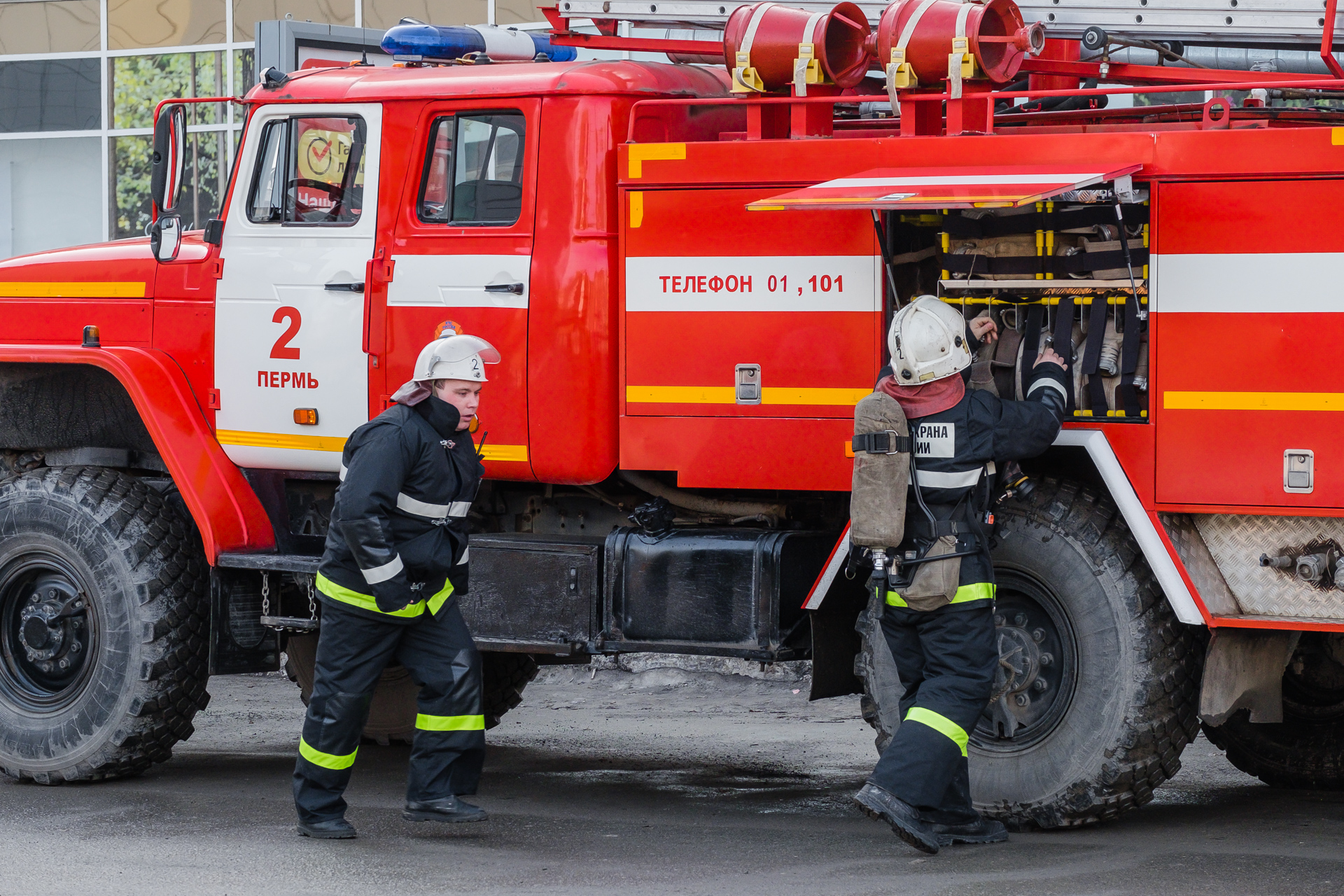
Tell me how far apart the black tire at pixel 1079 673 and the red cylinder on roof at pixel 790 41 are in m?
1.66

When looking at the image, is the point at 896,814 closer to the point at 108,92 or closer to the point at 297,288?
the point at 297,288

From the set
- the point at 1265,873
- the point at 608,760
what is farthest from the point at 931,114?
the point at 608,760

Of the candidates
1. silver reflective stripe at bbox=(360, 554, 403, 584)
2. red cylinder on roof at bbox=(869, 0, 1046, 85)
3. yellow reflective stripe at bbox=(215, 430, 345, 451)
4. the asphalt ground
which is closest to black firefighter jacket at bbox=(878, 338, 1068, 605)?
the asphalt ground

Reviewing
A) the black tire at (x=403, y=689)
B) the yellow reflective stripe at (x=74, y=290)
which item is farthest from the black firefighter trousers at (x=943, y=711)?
the yellow reflective stripe at (x=74, y=290)

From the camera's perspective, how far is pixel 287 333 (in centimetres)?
734

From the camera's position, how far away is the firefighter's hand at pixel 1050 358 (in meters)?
6.12

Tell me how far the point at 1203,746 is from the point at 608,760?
2.71 metres

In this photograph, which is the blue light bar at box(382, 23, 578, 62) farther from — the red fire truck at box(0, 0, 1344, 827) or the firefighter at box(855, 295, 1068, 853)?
the firefighter at box(855, 295, 1068, 853)

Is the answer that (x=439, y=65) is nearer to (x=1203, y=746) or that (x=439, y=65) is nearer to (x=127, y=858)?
(x=127, y=858)

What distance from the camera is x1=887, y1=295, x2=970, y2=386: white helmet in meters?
5.95

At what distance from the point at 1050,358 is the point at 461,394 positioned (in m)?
2.01

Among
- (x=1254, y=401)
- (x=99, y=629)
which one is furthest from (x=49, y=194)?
(x=1254, y=401)

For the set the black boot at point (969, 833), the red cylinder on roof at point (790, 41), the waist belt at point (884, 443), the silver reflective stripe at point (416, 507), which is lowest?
the black boot at point (969, 833)

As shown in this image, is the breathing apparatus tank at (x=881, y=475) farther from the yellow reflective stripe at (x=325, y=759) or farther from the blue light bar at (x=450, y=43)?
the blue light bar at (x=450, y=43)
